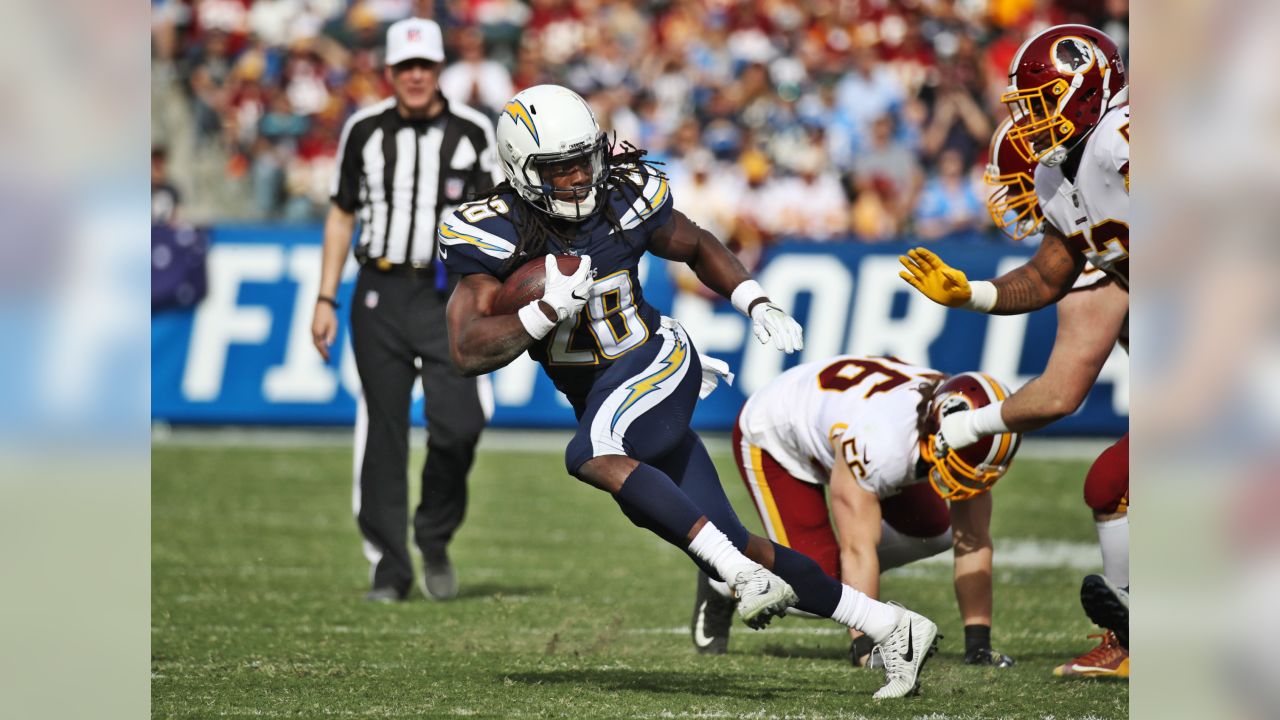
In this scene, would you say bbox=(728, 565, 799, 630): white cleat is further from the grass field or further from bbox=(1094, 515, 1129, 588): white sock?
bbox=(1094, 515, 1129, 588): white sock

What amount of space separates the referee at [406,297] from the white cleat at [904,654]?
7.74 feet

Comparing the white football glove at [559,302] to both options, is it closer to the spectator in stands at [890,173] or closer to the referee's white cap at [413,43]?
the referee's white cap at [413,43]

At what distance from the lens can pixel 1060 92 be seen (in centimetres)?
449

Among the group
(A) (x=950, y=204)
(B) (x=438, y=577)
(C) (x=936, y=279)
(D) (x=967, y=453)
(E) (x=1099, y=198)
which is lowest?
(B) (x=438, y=577)

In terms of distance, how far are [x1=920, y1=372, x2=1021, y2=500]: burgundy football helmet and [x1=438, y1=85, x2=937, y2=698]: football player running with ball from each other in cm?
56

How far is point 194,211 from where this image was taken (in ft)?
43.8

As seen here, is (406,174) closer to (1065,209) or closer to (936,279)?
(936,279)

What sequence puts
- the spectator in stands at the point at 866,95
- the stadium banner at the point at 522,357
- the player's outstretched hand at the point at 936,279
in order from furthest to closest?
the spectator in stands at the point at 866,95 < the stadium banner at the point at 522,357 < the player's outstretched hand at the point at 936,279

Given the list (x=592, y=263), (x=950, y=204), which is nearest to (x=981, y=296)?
(x=592, y=263)

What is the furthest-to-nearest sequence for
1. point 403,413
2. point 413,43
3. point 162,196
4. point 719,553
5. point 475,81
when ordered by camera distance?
1. point 475,81
2. point 162,196
3. point 403,413
4. point 413,43
5. point 719,553

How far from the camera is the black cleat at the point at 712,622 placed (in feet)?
16.7

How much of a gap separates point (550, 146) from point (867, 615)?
1402 millimetres

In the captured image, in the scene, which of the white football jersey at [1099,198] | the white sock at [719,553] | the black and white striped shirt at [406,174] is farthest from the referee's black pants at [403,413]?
the white football jersey at [1099,198]

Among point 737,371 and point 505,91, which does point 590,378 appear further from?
point 505,91
